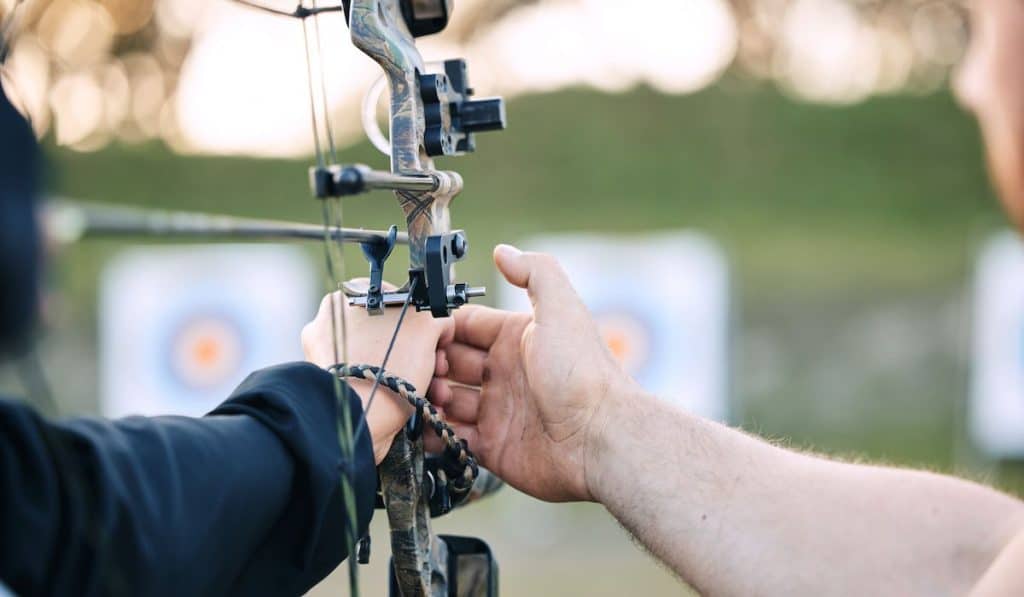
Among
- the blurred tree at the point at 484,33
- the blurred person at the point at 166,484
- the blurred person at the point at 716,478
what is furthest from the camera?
the blurred tree at the point at 484,33

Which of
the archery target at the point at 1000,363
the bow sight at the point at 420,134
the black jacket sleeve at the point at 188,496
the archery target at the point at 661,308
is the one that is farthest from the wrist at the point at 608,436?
the archery target at the point at 1000,363

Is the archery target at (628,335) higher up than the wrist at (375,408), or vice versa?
the wrist at (375,408)

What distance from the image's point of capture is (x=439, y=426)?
1113mm

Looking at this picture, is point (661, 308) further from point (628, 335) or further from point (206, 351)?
point (206, 351)

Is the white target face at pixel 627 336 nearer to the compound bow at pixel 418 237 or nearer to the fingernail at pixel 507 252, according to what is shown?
the fingernail at pixel 507 252

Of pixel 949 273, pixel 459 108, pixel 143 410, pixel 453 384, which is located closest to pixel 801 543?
pixel 453 384

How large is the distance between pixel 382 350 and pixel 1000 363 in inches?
169

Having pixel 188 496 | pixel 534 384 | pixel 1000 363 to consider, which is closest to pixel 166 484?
pixel 188 496

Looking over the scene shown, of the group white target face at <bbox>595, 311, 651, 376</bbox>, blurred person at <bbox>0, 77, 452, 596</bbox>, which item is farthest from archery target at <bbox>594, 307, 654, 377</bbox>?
blurred person at <bbox>0, 77, 452, 596</bbox>

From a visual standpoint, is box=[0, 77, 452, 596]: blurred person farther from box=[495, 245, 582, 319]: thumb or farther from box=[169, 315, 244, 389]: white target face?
box=[169, 315, 244, 389]: white target face

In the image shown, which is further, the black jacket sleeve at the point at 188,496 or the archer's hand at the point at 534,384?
the archer's hand at the point at 534,384

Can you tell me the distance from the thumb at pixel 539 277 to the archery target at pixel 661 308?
3.19 meters

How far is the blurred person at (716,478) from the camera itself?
45.4 inches

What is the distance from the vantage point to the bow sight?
1.07m
